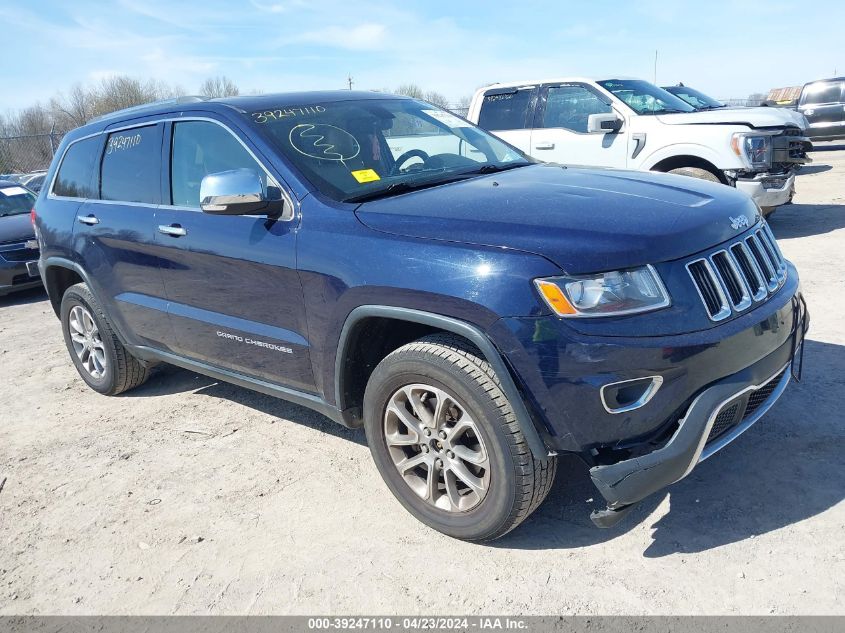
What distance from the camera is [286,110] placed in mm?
3807

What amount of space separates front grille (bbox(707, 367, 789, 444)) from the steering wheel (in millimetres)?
1909

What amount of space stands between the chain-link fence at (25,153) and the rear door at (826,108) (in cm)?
2244

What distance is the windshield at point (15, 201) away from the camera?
995 centimetres

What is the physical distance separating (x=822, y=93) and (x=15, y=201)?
62.5ft

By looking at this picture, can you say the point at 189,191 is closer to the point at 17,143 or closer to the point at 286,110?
the point at 286,110

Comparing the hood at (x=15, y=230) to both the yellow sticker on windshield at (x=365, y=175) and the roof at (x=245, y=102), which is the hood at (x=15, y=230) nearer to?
the roof at (x=245, y=102)

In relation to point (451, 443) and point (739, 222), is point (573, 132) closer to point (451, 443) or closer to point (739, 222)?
point (739, 222)

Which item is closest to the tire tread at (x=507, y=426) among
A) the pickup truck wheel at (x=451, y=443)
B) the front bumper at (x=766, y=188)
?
the pickup truck wheel at (x=451, y=443)

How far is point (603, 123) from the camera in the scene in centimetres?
820

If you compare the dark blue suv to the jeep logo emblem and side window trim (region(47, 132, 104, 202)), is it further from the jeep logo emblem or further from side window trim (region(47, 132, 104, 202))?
side window trim (region(47, 132, 104, 202))

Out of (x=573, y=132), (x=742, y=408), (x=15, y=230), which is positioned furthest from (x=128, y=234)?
(x=573, y=132)

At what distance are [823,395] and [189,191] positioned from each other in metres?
3.72

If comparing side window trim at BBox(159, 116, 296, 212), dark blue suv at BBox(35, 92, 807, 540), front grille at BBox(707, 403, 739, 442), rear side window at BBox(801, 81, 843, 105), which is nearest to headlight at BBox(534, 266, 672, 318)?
dark blue suv at BBox(35, 92, 807, 540)

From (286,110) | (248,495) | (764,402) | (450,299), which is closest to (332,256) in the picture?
(450,299)
